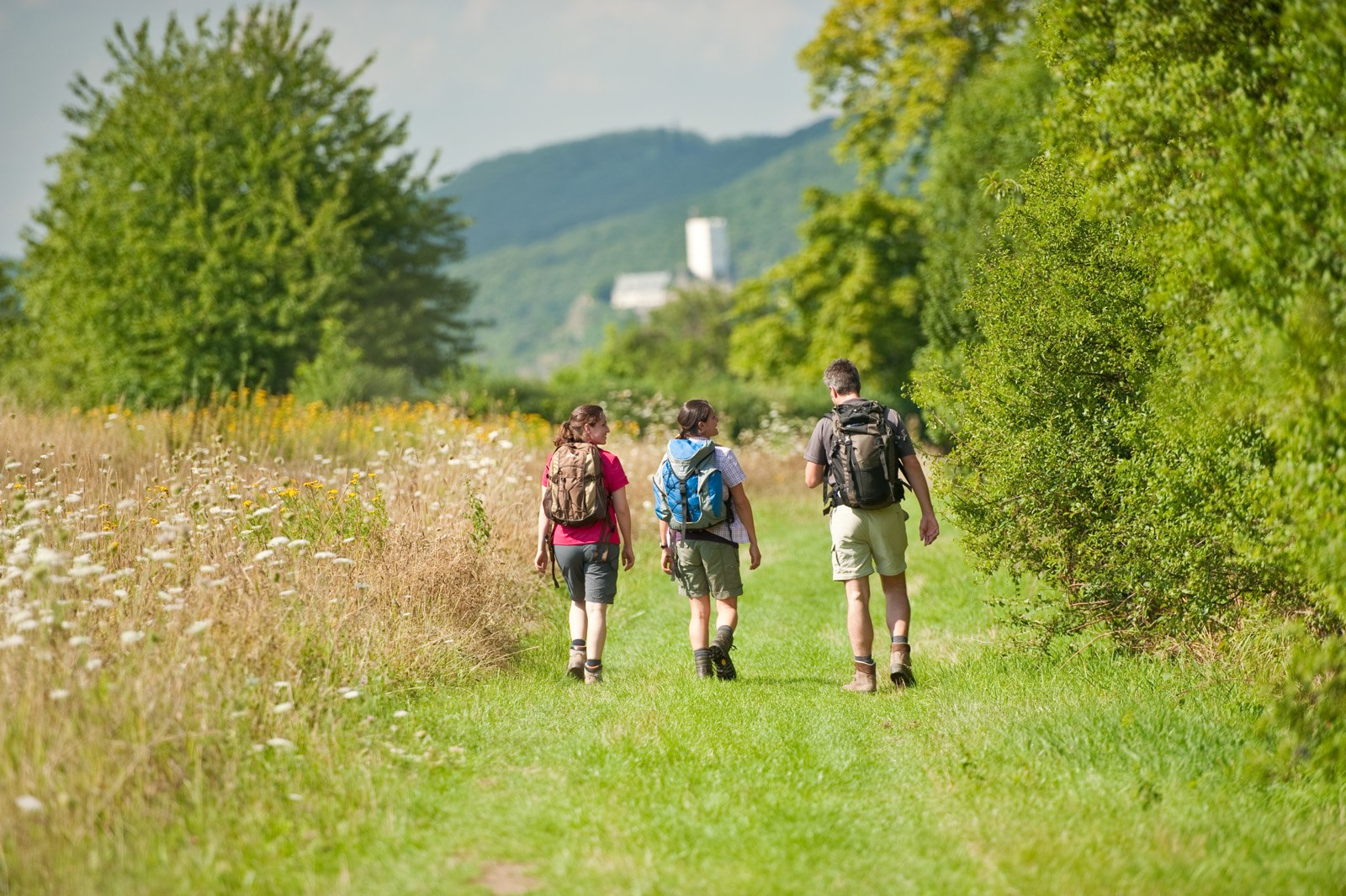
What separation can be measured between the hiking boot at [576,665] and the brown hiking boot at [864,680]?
1.71 m

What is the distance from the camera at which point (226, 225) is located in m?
27.4

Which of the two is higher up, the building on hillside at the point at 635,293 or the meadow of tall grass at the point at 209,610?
the building on hillside at the point at 635,293

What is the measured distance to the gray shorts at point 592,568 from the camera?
7.61 metres

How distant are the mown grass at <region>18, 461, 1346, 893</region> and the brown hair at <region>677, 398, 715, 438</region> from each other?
159 centimetres

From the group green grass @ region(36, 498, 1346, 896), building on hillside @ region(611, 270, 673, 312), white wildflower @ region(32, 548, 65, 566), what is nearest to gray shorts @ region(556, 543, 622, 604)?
green grass @ region(36, 498, 1346, 896)

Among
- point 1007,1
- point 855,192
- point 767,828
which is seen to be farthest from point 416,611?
point 855,192

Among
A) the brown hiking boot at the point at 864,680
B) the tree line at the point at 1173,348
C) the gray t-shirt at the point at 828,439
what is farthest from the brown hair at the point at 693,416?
the brown hiking boot at the point at 864,680

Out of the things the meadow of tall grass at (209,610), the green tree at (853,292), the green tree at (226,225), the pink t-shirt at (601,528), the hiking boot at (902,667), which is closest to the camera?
the meadow of tall grass at (209,610)

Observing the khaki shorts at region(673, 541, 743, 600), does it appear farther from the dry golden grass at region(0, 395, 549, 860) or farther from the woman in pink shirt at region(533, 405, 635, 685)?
the dry golden grass at region(0, 395, 549, 860)

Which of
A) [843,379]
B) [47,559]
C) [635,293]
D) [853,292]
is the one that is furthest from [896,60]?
[635,293]

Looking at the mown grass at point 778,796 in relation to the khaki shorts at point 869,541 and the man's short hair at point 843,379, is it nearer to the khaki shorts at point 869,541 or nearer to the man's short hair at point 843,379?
the khaki shorts at point 869,541

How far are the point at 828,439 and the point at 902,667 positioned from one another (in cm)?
149

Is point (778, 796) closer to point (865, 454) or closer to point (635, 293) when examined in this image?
point (865, 454)

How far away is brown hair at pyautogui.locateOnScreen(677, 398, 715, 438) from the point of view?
24.7 feet
